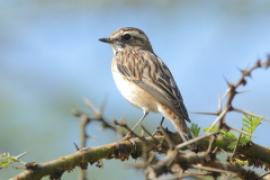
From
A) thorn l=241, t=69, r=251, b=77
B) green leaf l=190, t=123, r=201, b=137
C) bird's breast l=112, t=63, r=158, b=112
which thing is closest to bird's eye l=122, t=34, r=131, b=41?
bird's breast l=112, t=63, r=158, b=112

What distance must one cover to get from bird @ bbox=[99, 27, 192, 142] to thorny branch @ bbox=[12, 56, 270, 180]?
167cm

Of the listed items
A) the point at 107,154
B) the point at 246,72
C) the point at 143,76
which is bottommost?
the point at 143,76

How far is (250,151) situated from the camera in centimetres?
293

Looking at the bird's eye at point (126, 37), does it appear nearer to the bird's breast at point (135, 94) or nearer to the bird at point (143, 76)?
the bird at point (143, 76)

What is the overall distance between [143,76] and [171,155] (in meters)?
4.57

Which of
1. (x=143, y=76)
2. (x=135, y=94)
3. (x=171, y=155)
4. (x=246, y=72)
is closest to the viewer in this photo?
(x=171, y=155)

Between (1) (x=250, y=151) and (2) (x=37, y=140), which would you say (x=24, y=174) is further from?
(2) (x=37, y=140)

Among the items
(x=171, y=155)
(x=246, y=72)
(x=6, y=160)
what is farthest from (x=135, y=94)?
(x=171, y=155)

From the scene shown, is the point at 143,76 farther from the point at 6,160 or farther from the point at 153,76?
the point at 6,160

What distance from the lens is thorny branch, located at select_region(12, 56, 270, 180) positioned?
6.50 ft

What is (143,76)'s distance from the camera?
6570 mm

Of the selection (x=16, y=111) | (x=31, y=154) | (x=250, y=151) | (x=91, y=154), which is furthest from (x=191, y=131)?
(x=16, y=111)

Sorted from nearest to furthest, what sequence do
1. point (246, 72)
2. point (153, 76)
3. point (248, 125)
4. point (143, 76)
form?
point (246, 72)
point (248, 125)
point (153, 76)
point (143, 76)

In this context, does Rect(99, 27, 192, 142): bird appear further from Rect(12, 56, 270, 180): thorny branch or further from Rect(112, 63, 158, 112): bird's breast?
Rect(12, 56, 270, 180): thorny branch
